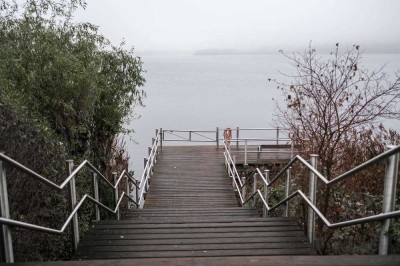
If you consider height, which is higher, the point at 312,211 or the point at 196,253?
the point at 312,211

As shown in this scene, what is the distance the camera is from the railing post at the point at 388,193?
102 inches

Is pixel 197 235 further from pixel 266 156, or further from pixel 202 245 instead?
pixel 266 156

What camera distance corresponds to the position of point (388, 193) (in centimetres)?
264

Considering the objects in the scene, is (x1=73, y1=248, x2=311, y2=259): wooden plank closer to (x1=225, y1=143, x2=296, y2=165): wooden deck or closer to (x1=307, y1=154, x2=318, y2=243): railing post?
(x1=307, y1=154, x2=318, y2=243): railing post

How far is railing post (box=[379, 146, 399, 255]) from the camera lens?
8.46ft

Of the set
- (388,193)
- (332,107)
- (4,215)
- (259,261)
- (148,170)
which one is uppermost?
(332,107)

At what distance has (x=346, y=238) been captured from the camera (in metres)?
4.86

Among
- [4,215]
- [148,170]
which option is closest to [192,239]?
[4,215]

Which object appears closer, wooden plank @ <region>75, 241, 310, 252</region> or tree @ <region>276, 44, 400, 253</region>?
wooden plank @ <region>75, 241, 310, 252</region>

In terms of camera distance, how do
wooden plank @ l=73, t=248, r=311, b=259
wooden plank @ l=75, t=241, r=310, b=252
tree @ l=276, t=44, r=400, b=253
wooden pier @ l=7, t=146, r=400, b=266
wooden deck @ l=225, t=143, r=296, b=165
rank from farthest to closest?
wooden deck @ l=225, t=143, r=296, b=165, tree @ l=276, t=44, r=400, b=253, wooden plank @ l=75, t=241, r=310, b=252, wooden plank @ l=73, t=248, r=311, b=259, wooden pier @ l=7, t=146, r=400, b=266

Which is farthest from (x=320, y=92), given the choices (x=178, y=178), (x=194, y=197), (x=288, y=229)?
(x=178, y=178)

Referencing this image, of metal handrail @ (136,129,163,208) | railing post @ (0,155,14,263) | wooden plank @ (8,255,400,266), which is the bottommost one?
metal handrail @ (136,129,163,208)

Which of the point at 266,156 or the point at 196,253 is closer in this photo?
the point at 196,253

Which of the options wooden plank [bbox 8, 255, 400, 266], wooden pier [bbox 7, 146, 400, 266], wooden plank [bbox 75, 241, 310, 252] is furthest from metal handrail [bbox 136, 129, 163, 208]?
wooden plank [bbox 8, 255, 400, 266]
